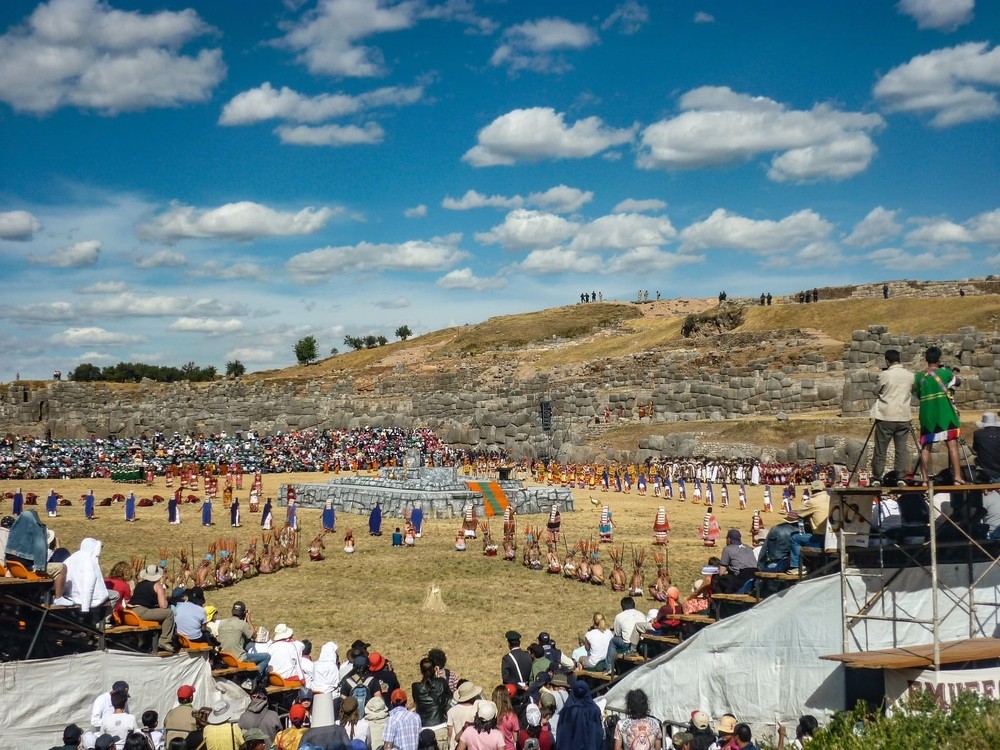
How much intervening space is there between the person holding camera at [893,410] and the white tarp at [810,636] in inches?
50.6

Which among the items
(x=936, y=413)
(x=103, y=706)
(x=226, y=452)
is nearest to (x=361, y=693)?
(x=103, y=706)

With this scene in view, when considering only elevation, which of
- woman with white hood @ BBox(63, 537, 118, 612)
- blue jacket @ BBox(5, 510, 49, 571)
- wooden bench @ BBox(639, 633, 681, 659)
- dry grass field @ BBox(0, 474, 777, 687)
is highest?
blue jacket @ BBox(5, 510, 49, 571)

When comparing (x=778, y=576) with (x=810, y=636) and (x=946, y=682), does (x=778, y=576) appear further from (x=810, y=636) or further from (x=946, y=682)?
(x=946, y=682)

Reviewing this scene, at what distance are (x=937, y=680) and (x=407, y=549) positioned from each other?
70.9 feet

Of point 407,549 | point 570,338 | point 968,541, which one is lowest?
point 407,549

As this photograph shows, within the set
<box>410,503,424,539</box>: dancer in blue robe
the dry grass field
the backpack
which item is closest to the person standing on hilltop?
the backpack

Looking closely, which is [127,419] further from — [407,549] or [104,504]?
[407,549]

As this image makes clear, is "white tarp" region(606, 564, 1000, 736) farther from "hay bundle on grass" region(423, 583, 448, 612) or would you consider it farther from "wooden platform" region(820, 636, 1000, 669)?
"hay bundle on grass" region(423, 583, 448, 612)

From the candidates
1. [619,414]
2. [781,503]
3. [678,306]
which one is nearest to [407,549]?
[781,503]

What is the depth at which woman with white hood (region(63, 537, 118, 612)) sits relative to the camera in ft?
37.9

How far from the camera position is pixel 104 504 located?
4097cm

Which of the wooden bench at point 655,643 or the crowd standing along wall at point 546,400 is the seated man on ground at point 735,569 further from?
the crowd standing along wall at point 546,400

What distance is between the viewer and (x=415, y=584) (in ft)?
79.2

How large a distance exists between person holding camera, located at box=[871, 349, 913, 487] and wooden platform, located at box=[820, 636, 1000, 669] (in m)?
1.88
